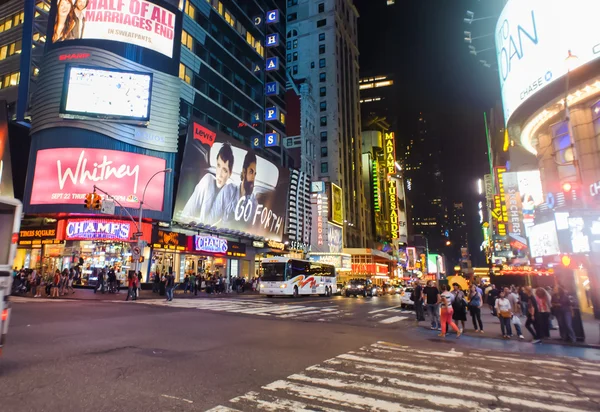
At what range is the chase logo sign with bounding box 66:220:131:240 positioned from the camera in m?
33.0

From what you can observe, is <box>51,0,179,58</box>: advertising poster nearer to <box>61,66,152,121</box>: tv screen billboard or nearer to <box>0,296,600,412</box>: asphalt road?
<box>61,66,152,121</box>: tv screen billboard

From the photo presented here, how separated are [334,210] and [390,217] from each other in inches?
1785

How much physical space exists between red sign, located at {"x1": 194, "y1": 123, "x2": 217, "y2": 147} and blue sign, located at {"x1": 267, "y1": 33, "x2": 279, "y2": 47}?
2817 cm

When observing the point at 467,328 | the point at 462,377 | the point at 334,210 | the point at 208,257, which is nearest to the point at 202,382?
the point at 462,377

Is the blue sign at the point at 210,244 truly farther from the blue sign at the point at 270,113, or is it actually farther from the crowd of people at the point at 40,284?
the blue sign at the point at 270,113

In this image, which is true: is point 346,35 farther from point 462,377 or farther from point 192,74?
point 462,377

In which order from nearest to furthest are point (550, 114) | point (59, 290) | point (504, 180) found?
point (550, 114) < point (59, 290) < point (504, 180)

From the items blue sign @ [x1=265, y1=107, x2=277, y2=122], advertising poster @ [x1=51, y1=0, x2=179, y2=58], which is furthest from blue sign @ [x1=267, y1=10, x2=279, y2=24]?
advertising poster @ [x1=51, y1=0, x2=179, y2=58]

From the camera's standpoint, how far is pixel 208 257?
45.6 m

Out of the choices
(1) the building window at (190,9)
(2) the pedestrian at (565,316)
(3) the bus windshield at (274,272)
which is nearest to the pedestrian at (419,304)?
(2) the pedestrian at (565,316)

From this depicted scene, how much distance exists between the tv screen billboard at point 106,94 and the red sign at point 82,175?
3782 millimetres

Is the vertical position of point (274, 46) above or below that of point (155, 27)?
above

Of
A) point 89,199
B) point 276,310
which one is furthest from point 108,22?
point 276,310

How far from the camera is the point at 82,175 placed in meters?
33.7
